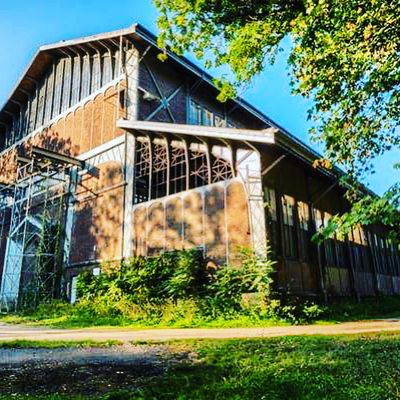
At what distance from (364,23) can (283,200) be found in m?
9.44

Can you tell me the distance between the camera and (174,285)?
13133 mm

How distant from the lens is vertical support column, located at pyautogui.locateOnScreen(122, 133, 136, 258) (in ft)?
56.4

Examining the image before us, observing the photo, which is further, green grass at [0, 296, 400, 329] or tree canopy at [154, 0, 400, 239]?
green grass at [0, 296, 400, 329]

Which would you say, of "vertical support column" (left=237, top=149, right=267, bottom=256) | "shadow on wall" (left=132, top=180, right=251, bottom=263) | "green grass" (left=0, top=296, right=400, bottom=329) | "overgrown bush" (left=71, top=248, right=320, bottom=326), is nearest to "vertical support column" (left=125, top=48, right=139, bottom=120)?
"shadow on wall" (left=132, top=180, right=251, bottom=263)

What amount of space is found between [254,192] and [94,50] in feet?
49.8

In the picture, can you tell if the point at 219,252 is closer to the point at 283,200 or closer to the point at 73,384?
the point at 283,200

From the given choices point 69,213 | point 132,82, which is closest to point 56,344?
point 69,213

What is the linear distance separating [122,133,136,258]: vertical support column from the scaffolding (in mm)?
3979

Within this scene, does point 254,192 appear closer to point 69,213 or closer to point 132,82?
point 132,82

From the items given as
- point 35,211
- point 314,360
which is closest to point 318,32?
point 314,360

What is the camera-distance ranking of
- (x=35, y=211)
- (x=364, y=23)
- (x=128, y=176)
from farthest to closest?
1. (x=35, y=211)
2. (x=128, y=176)
3. (x=364, y=23)

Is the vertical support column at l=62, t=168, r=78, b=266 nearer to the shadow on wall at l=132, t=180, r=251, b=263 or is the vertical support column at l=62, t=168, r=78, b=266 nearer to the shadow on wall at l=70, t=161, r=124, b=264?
the shadow on wall at l=70, t=161, r=124, b=264

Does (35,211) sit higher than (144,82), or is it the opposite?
(144,82)

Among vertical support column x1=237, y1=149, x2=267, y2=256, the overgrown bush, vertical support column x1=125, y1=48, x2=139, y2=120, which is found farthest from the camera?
vertical support column x1=125, y1=48, x2=139, y2=120
